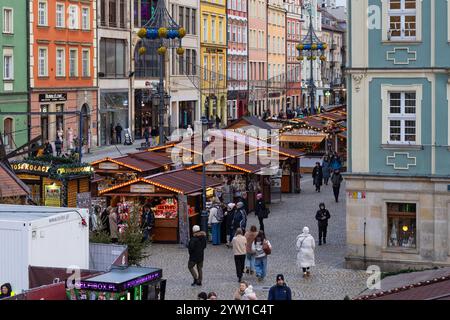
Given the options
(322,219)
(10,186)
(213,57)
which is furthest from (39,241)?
(213,57)

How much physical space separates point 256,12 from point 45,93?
156ft

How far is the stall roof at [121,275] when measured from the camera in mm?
13867

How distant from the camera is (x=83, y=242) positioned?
16.6m

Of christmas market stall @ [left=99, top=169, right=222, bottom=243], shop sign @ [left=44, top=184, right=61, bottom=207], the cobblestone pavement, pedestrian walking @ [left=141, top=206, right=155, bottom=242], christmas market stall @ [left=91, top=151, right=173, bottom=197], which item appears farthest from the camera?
christmas market stall @ [left=91, top=151, right=173, bottom=197]

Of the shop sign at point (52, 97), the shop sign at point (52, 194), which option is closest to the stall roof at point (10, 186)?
the shop sign at point (52, 194)

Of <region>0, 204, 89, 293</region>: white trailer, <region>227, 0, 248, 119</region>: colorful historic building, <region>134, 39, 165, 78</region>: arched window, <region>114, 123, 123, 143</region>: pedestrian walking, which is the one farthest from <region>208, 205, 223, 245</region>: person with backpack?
<region>227, 0, 248, 119</region>: colorful historic building

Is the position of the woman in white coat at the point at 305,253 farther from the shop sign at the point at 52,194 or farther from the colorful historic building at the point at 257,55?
the colorful historic building at the point at 257,55

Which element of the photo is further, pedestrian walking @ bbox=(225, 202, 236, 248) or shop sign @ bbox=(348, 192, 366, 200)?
pedestrian walking @ bbox=(225, 202, 236, 248)

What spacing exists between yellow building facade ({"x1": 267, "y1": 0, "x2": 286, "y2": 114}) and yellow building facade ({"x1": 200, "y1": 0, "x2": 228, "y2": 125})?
17.1 meters

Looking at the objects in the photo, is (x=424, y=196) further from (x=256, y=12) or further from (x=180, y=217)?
(x=256, y=12)

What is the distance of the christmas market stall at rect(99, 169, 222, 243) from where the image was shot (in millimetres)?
28453

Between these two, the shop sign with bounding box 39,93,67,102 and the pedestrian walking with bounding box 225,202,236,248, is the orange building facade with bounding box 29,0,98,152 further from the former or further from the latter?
the pedestrian walking with bounding box 225,202,236,248

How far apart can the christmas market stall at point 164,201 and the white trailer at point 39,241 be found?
11.5 m

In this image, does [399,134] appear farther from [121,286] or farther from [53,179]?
[121,286]
